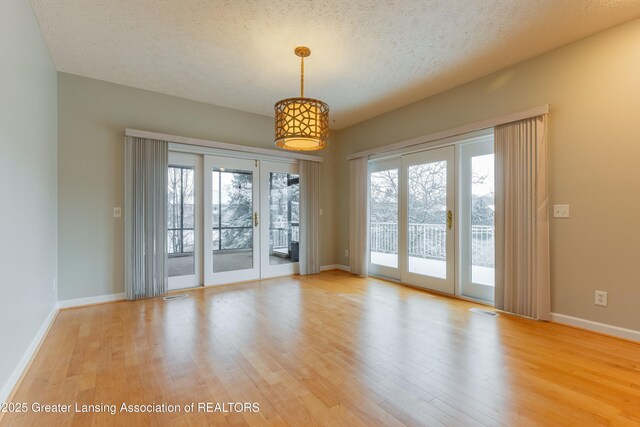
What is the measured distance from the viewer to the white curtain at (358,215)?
5.30m

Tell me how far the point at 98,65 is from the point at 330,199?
13.7 ft

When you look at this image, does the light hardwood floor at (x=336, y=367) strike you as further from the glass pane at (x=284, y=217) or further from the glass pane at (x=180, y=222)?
the glass pane at (x=284, y=217)

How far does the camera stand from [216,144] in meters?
4.48

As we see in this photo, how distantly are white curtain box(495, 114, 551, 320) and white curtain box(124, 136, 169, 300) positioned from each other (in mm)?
4384

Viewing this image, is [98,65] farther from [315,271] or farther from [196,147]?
[315,271]

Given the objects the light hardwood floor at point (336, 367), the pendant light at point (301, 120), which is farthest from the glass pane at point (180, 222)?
the pendant light at point (301, 120)

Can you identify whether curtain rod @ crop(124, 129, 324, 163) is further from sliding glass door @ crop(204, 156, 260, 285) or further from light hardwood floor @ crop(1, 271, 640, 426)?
light hardwood floor @ crop(1, 271, 640, 426)

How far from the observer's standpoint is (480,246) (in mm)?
3793

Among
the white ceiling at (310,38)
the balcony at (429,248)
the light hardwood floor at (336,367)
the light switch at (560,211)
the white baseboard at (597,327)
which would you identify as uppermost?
the white ceiling at (310,38)

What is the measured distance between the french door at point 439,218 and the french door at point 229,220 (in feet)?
5.63

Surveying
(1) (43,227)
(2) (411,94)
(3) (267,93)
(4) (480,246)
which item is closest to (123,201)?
(1) (43,227)

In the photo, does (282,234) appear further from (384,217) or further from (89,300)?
(89,300)

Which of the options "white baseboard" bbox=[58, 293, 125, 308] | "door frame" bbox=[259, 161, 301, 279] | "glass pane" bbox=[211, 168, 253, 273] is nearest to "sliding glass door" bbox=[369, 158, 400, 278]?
"door frame" bbox=[259, 161, 301, 279]

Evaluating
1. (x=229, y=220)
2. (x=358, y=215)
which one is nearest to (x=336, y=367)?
(x=229, y=220)
